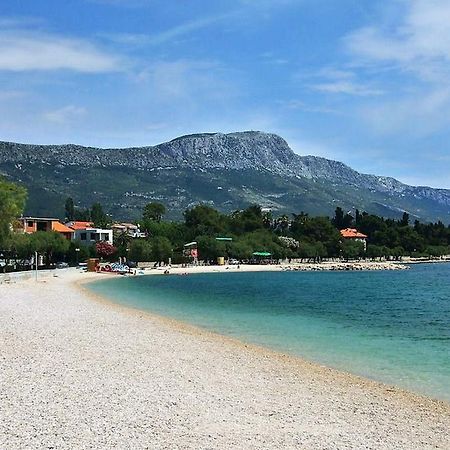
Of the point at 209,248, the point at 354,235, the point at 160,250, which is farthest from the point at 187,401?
the point at 354,235

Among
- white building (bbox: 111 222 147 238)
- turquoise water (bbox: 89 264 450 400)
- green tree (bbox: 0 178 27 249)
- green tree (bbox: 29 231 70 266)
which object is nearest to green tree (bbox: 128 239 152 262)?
green tree (bbox: 29 231 70 266)

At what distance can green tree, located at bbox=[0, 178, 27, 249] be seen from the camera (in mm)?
53631

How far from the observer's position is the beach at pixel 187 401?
30.4 feet

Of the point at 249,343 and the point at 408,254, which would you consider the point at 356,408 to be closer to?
the point at 249,343

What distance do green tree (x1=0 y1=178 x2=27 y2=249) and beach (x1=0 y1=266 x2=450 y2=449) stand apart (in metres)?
35.6

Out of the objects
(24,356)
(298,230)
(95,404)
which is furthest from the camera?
(298,230)

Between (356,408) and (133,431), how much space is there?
15.8 ft

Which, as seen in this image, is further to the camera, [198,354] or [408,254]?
[408,254]

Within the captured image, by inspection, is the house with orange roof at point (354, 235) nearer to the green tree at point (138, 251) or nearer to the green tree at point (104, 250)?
the green tree at point (138, 251)

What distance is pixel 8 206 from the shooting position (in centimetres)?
5366

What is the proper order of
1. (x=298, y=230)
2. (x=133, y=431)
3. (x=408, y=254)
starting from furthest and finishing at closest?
(x=408, y=254) → (x=298, y=230) → (x=133, y=431)

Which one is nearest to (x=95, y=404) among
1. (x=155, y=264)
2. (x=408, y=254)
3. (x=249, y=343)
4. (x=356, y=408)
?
(x=356, y=408)

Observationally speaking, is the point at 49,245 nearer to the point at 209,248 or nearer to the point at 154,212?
the point at 209,248

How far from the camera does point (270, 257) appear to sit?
13150cm
